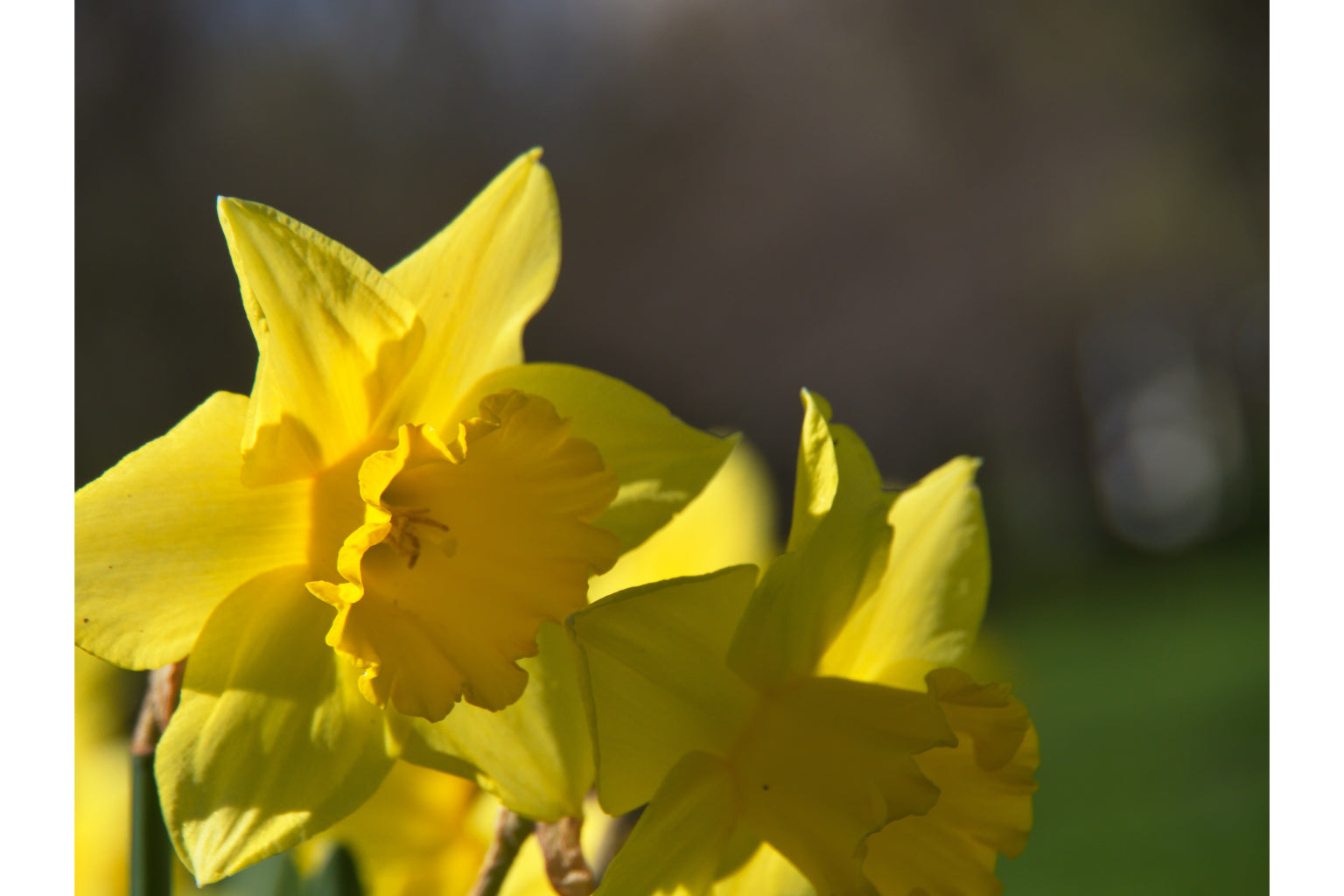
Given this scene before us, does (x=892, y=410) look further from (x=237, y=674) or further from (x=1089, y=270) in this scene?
(x=237, y=674)

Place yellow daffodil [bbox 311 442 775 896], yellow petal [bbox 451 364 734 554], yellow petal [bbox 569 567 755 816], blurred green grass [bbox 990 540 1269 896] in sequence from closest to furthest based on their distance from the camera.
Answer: yellow petal [bbox 569 567 755 816]
yellow petal [bbox 451 364 734 554]
yellow daffodil [bbox 311 442 775 896]
blurred green grass [bbox 990 540 1269 896]

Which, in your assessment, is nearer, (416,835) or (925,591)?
(925,591)

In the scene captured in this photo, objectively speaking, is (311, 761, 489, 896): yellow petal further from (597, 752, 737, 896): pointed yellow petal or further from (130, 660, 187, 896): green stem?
(597, 752, 737, 896): pointed yellow petal

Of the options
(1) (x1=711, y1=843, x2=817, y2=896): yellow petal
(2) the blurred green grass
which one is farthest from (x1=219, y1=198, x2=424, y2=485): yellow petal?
(2) the blurred green grass

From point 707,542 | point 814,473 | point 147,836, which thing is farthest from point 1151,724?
point 147,836

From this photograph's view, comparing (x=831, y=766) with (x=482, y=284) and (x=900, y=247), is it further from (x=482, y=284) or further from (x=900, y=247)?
(x=900, y=247)

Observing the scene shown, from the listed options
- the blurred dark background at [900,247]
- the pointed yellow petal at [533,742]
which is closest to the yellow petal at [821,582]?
the pointed yellow petal at [533,742]
